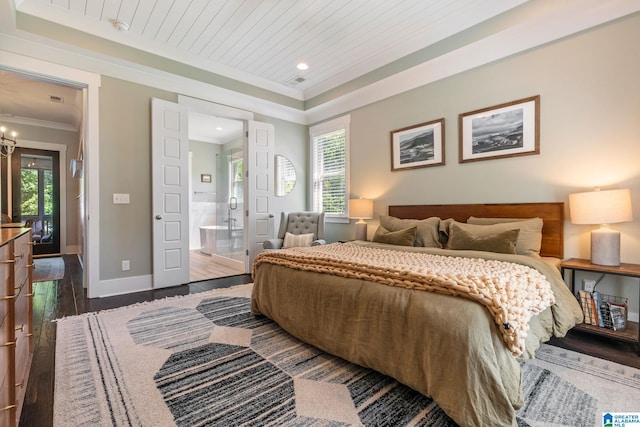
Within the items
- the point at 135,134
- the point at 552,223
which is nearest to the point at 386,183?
the point at 552,223

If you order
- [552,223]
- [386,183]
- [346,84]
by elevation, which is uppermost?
[346,84]

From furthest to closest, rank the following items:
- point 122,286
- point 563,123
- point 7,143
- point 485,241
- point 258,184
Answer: point 7,143 < point 258,184 < point 122,286 < point 563,123 < point 485,241

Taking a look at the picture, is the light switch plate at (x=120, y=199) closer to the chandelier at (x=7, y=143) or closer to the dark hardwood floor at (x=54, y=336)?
the dark hardwood floor at (x=54, y=336)

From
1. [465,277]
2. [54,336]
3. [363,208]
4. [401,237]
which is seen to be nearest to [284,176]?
[363,208]

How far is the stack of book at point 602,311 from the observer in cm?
220

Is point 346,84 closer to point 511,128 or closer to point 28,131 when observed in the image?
point 511,128

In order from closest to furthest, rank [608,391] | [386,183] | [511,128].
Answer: [608,391] < [511,128] < [386,183]

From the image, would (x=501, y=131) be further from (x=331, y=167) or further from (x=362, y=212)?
(x=331, y=167)

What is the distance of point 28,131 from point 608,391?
901 centimetres

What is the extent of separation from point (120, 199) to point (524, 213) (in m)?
4.41

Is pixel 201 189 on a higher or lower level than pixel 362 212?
higher

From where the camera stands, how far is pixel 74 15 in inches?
121

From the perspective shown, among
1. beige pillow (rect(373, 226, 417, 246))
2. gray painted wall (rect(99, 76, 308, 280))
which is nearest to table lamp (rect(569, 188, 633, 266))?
beige pillow (rect(373, 226, 417, 246))

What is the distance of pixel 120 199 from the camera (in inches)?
141
